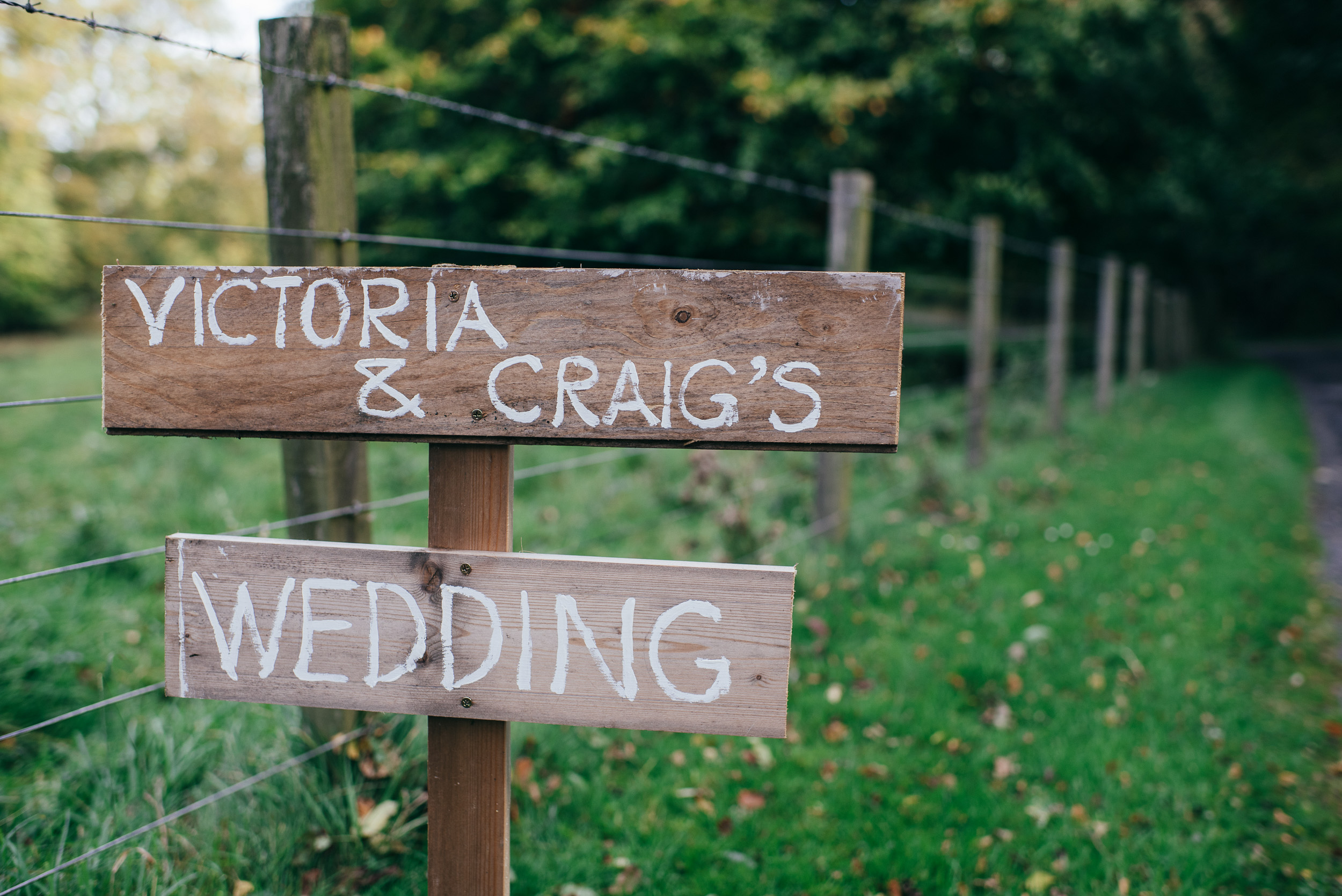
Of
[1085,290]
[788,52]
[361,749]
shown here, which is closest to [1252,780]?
[361,749]

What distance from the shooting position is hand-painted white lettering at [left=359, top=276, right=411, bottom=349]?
4.73 feet

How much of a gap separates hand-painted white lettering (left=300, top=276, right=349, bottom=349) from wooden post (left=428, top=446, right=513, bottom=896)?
254 mm

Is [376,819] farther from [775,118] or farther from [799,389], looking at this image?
[775,118]

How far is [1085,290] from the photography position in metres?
14.5

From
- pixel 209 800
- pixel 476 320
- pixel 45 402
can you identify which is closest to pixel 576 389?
pixel 476 320

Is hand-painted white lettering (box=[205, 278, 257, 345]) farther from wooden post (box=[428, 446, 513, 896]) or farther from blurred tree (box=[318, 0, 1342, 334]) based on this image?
blurred tree (box=[318, 0, 1342, 334])

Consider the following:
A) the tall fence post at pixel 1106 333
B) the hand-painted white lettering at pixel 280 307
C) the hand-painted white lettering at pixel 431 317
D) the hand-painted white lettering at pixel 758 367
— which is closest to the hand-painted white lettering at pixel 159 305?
the hand-painted white lettering at pixel 280 307

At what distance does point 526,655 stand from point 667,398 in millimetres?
512

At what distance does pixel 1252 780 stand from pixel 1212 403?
10683mm

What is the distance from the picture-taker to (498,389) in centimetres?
143

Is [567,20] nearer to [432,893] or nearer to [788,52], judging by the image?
[788,52]

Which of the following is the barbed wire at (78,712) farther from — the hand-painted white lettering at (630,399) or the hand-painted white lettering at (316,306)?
the hand-painted white lettering at (630,399)

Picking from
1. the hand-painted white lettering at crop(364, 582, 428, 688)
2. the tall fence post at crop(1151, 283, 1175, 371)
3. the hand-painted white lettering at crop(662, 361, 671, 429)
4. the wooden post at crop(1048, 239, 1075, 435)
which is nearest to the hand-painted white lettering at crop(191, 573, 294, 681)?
the hand-painted white lettering at crop(364, 582, 428, 688)

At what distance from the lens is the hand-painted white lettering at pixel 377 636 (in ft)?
4.86
